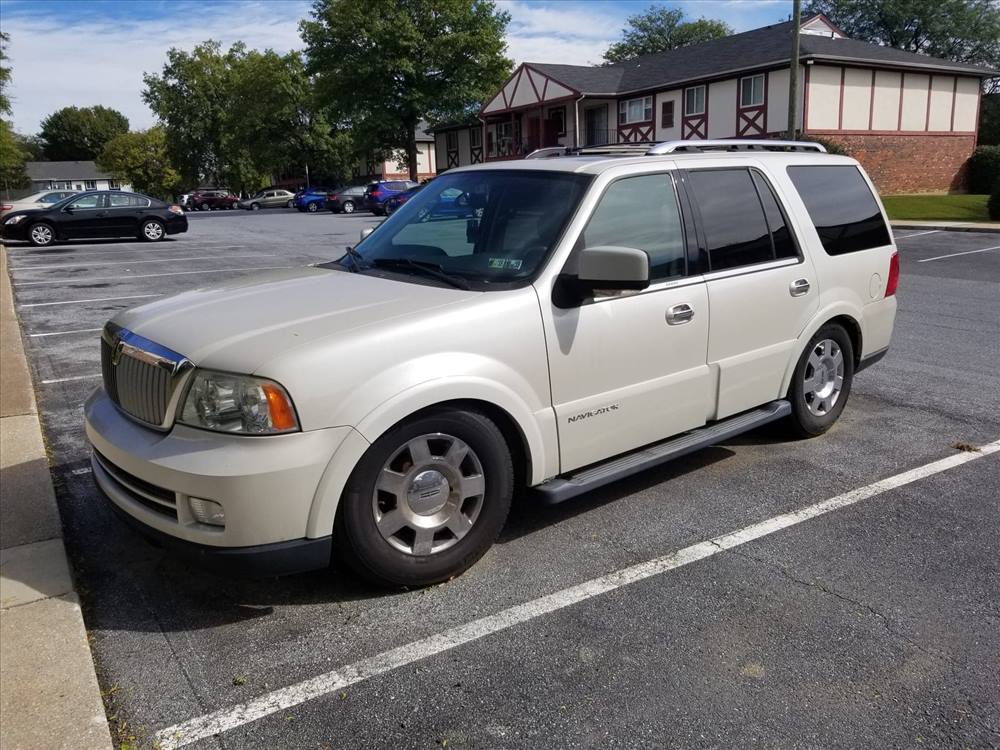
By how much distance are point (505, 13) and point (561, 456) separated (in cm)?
5673

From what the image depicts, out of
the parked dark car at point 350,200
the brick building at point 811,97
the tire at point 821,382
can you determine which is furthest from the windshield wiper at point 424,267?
the parked dark car at point 350,200

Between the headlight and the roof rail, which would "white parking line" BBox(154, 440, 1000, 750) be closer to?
the headlight

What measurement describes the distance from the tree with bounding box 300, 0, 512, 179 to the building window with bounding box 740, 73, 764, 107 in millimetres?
20355

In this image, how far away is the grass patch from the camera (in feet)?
86.4

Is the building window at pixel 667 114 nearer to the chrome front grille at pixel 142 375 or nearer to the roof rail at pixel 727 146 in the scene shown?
the roof rail at pixel 727 146

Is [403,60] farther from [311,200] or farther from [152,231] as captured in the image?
[152,231]

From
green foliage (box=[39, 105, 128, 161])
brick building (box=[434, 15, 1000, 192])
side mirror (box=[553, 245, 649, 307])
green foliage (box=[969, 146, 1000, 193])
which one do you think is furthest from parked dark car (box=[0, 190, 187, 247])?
green foliage (box=[39, 105, 128, 161])

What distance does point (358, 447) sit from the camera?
3332mm

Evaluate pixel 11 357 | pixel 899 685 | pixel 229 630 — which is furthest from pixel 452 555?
pixel 11 357

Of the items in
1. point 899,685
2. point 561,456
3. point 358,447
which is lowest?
point 899,685

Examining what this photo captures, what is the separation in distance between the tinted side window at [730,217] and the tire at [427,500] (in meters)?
1.81

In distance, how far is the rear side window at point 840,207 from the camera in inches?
212

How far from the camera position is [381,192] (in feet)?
135

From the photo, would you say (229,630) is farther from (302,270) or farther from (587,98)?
(587,98)
